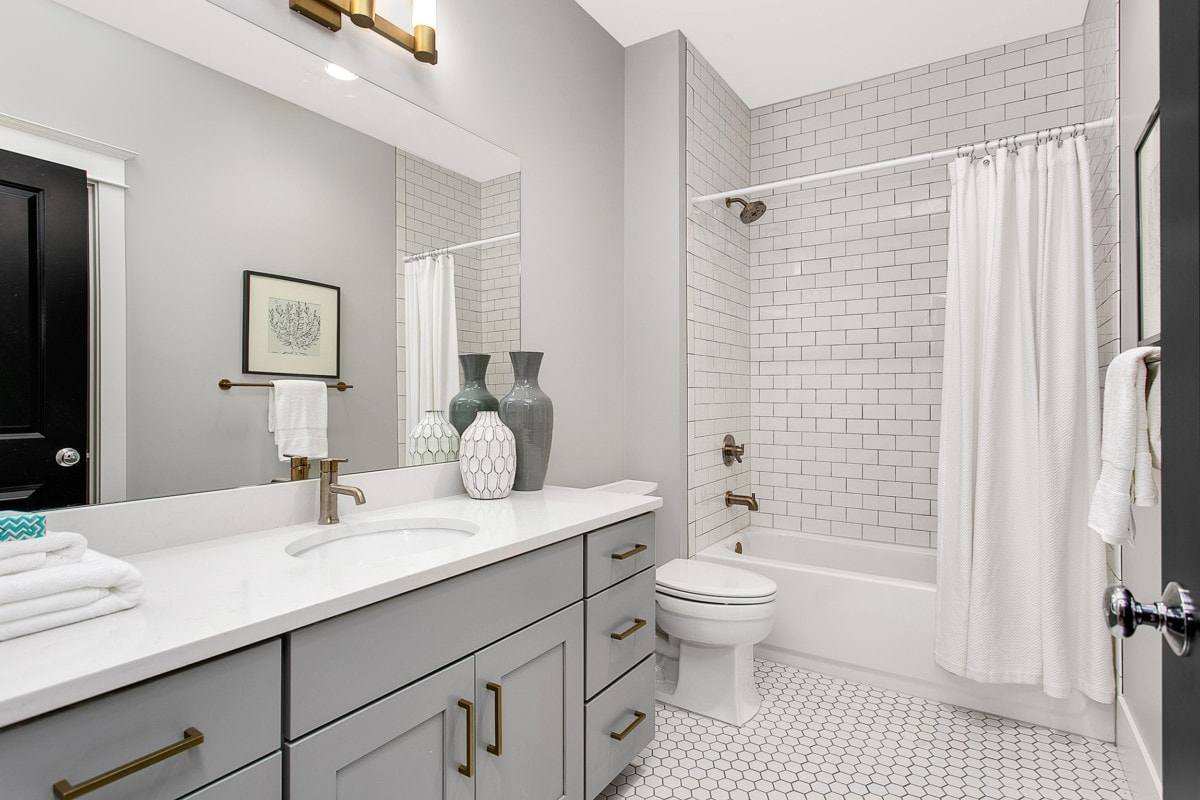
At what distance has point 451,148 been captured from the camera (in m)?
1.97

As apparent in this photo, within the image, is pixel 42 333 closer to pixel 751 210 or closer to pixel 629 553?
pixel 629 553

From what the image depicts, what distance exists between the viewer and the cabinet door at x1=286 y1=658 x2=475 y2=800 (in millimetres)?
985

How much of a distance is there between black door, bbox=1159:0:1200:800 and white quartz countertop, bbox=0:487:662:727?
1.04 metres

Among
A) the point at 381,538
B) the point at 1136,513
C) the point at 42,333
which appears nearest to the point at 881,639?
the point at 1136,513

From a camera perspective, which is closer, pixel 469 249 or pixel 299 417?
pixel 299 417

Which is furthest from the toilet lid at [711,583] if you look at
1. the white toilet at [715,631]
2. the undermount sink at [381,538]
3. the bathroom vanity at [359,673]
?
the undermount sink at [381,538]

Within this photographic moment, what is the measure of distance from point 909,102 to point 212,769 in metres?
3.48

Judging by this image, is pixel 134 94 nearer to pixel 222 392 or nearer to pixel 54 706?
pixel 222 392

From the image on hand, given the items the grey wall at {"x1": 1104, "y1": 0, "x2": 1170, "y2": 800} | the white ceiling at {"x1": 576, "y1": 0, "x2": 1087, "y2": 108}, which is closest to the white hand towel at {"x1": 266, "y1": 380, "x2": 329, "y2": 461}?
the white ceiling at {"x1": 576, "y1": 0, "x2": 1087, "y2": 108}

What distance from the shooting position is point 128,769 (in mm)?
765

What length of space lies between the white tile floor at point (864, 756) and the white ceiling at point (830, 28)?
267 cm

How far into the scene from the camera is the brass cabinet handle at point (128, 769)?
0.72m

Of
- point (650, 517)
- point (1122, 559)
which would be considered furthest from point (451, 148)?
point (1122, 559)

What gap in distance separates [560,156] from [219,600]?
6.41 ft
